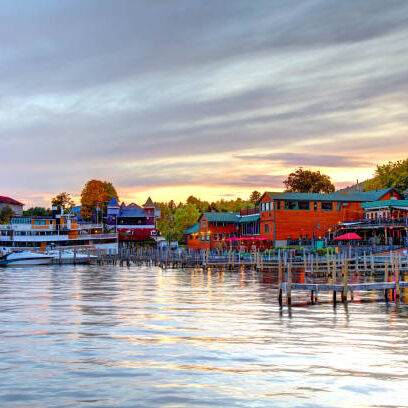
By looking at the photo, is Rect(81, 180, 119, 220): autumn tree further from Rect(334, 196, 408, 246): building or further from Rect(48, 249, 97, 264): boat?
Rect(334, 196, 408, 246): building

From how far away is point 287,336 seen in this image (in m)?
21.6

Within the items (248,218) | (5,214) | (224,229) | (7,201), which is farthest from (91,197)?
(248,218)

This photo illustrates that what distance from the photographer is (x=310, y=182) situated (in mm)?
135000

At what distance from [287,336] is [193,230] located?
305 feet

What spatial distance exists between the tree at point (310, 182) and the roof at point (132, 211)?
42.1 meters

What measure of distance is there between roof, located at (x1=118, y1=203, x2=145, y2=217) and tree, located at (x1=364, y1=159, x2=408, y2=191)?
62831 millimetres

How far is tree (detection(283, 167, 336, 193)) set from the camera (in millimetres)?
135000

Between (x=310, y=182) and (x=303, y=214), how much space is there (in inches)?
1824

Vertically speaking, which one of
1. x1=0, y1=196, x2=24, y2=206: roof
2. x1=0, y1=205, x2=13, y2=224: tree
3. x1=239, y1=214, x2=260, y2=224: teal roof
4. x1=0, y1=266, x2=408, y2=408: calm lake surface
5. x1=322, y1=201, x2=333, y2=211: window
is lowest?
x1=0, y1=266, x2=408, y2=408: calm lake surface

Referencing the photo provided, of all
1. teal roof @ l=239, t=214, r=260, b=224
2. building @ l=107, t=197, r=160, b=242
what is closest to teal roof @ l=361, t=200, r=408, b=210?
teal roof @ l=239, t=214, r=260, b=224

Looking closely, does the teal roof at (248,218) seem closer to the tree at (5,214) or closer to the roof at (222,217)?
the roof at (222,217)

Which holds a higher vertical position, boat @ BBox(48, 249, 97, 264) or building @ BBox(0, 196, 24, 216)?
building @ BBox(0, 196, 24, 216)

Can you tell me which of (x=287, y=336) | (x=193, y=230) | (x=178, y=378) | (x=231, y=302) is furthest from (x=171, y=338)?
(x=193, y=230)

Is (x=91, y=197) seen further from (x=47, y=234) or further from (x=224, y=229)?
(x=224, y=229)
